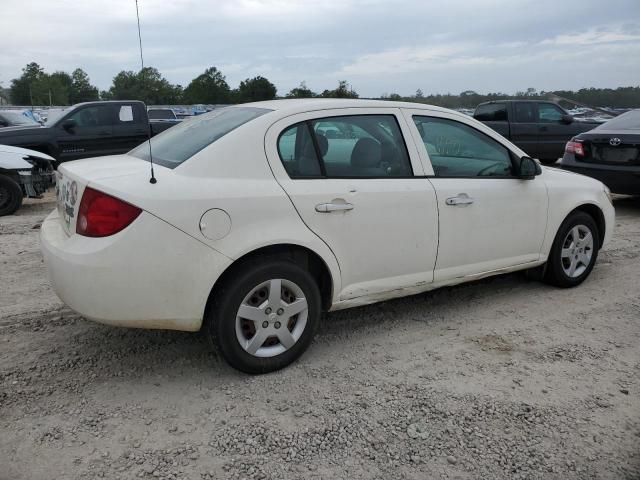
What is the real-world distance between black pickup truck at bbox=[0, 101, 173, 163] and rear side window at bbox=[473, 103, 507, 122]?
26.1 feet

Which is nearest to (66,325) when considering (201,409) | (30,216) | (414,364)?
(201,409)

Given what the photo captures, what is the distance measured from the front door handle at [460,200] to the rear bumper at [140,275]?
5.34ft

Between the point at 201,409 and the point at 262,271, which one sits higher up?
the point at 262,271

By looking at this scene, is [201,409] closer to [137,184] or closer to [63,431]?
[63,431]

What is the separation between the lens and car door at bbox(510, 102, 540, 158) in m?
12.8

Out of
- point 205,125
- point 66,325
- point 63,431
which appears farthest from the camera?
point 66,325

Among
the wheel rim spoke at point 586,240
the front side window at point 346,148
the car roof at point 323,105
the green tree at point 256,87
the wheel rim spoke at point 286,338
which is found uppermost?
the green tree at point 256,87

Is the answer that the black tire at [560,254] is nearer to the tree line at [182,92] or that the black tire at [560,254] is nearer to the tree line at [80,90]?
the tree line at [182,92]

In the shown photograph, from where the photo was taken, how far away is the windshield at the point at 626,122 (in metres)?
7.74

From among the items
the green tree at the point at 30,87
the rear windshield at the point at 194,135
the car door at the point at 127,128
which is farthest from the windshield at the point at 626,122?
the green tree at the point at 30,87

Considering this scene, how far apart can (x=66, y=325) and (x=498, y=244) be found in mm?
3150

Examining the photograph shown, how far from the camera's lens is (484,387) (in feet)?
9.86

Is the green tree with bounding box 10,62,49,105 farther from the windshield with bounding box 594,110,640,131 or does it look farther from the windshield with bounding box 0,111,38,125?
the windshield with bounding box 594,110,640,131

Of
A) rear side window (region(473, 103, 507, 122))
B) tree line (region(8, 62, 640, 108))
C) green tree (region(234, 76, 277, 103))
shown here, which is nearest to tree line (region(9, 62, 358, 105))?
tree line (region(8, 62, 640, 108))
